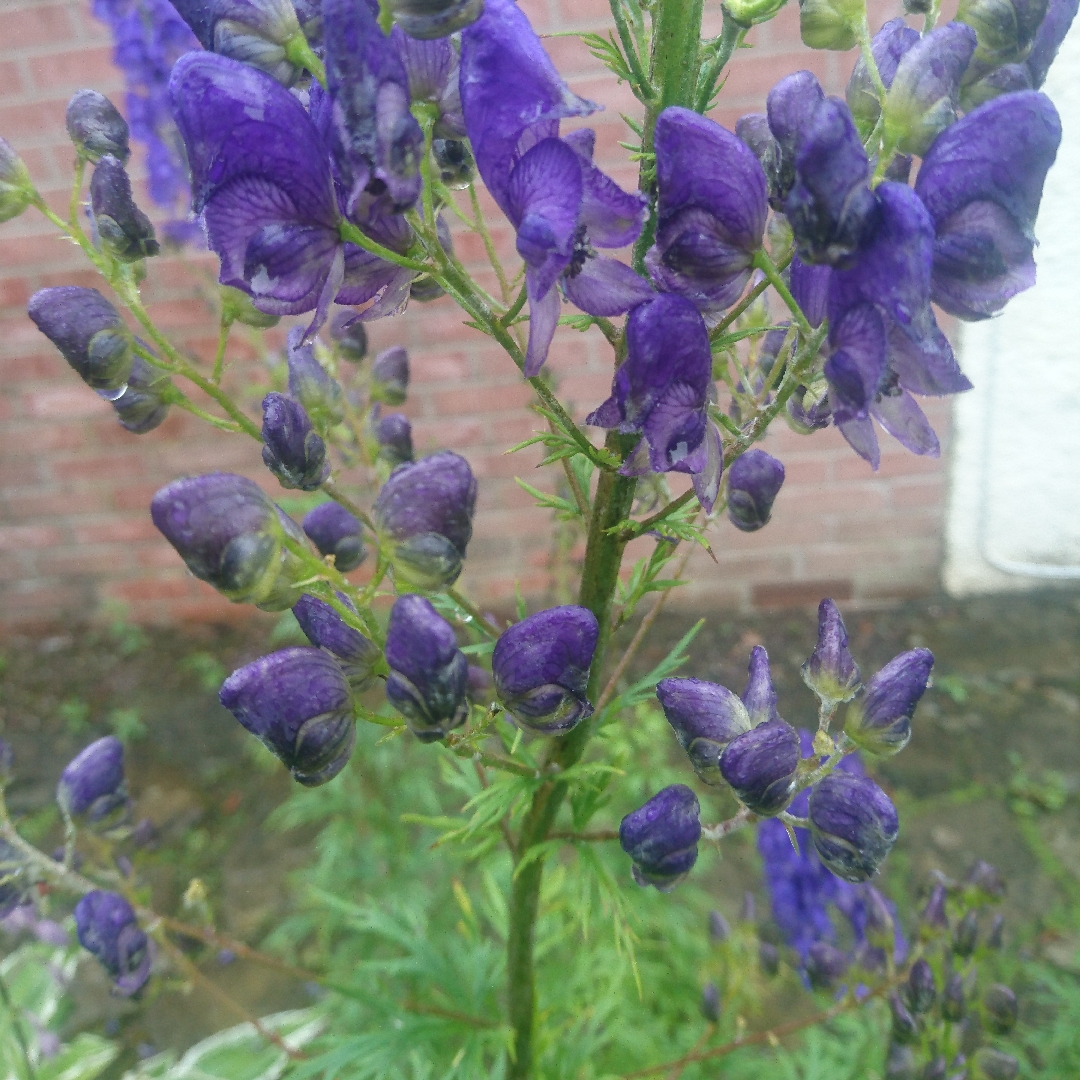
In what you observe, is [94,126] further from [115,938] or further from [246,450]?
[246,450]

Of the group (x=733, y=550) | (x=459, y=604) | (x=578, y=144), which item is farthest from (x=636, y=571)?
(x=733, y=550)

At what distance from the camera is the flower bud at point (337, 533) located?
701 mm

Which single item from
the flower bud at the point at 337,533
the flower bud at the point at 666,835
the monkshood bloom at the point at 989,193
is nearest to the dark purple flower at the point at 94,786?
the flower bud at the point at 337,533

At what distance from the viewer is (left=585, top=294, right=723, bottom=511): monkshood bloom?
1.46ft

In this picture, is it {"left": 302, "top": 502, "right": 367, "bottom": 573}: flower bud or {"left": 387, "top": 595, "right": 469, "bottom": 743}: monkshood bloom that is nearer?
{"left": 387, "top": 595, "right": 469, "bottom": 743}: monkshood bloom

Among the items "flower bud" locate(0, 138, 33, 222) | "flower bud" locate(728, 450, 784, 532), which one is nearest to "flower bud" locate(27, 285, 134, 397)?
"flower bud" locate(0, 138, 33, 222)

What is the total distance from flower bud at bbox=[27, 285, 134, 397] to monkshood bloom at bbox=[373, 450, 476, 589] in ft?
0.79

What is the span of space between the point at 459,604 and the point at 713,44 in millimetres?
392

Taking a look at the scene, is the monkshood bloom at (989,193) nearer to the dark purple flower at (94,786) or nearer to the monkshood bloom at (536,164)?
the monkshood bloom at (536,164)

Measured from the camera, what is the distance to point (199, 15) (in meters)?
0.47

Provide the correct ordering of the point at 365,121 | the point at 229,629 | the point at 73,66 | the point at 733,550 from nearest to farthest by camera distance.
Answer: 1. the point at 365,121
2. the point at 73,66
3. the point at 733,550
4. the point at 229,629

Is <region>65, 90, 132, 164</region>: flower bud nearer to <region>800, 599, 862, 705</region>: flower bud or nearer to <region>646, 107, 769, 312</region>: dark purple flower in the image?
<region>646, 107, 769, 312</region>: dark purple flower

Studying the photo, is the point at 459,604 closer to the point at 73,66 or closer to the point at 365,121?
the point at 365,121

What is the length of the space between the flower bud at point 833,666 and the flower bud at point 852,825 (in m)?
0.06
